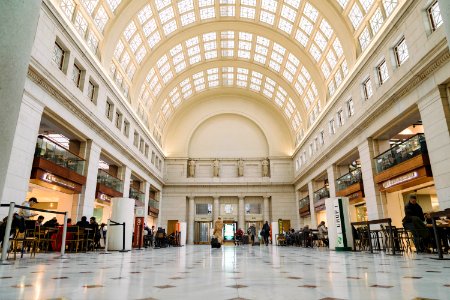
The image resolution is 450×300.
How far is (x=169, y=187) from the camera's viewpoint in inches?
1363

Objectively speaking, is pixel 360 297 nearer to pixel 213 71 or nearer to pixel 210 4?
pixel 210 4

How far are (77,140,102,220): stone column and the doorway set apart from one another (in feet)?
58.9

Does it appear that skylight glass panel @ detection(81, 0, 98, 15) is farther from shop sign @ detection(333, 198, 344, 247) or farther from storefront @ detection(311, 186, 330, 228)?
storefront @ detection(311, 186, 330, 228)

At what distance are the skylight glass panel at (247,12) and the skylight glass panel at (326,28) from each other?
6046mm

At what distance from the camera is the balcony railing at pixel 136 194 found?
81.1 ft

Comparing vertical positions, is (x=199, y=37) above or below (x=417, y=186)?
above

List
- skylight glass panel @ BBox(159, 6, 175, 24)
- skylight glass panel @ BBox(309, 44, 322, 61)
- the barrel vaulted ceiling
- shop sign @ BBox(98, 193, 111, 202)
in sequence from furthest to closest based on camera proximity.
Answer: skylight glass panel @ BBox(309, 44, 322, 61)
skylight glass panel @ BBox(159, 6, 175, 24)
shop sign @ BBox(98, 193, 111, 202)
the barrel vaulted ceiling

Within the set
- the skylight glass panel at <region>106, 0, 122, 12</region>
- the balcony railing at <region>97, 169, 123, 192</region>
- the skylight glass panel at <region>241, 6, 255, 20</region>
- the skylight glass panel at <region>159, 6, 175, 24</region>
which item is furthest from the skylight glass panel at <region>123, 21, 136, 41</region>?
the balcony railing at <region>97, 169, 123, 192</region>

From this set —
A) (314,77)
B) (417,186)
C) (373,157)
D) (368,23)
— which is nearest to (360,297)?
(417,186)

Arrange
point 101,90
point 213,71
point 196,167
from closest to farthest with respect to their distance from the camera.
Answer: point 101,90 < point 213,71 < point 196,167

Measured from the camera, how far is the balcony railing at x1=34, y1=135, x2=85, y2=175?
1267 centimetres

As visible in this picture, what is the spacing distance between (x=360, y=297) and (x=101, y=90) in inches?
736

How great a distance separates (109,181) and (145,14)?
11864 mm

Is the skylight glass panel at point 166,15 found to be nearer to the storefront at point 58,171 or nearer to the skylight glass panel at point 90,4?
the skylight glass panel at point 90,4
